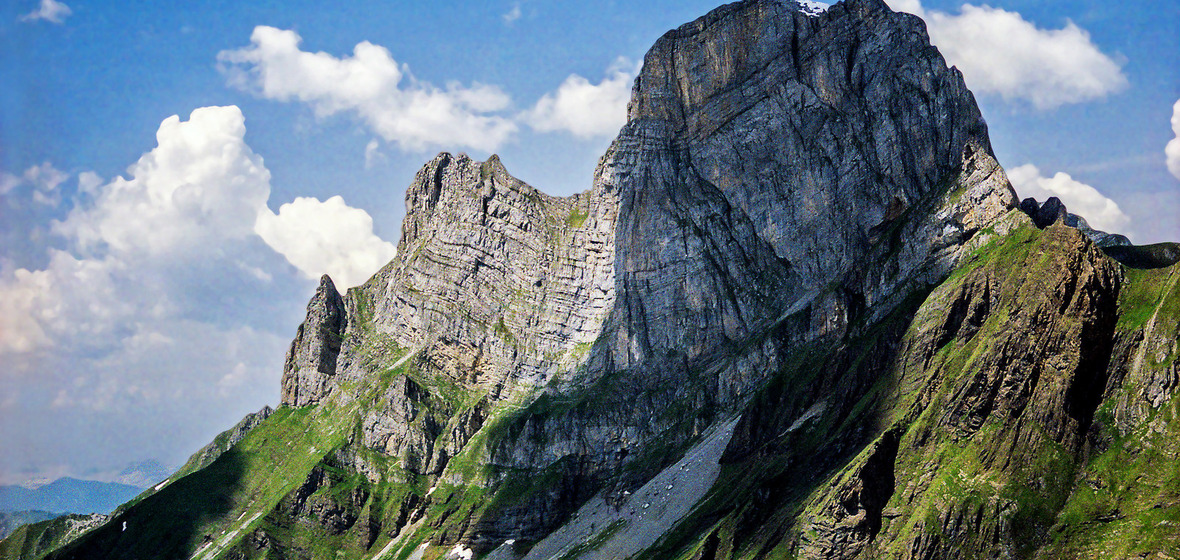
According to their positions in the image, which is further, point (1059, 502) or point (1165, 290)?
point (1165, 290)

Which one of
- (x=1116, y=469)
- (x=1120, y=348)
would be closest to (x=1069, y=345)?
(x=1120, y=348)

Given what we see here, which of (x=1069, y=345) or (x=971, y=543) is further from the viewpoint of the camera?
(x=1069, y=345)

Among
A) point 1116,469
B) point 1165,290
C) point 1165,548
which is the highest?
point 1165,290

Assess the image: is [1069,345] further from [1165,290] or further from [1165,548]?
[1165,548]

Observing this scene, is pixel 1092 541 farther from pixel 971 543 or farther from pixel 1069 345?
pixel 1069 345

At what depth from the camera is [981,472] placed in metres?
194

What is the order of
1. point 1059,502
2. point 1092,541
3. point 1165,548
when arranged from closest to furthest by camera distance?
point 1165,548 → point 1092,541 → point 1059,502

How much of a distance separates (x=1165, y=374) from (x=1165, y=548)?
35.5 metres

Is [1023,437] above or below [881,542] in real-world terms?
above

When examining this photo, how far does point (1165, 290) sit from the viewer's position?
195625mm

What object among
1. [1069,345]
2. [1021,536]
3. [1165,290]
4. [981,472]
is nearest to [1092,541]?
[1021,536]

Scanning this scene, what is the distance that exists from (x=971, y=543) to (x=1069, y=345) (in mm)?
43036

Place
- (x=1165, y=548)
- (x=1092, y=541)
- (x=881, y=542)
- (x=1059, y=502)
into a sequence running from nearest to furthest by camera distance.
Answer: (x=1165, y=548) → (x=1092, y=541) → (x=1059, y=502) → (x=881, y=542)

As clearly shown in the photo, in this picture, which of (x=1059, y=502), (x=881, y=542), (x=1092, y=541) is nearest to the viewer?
(x=1092, y=541)
